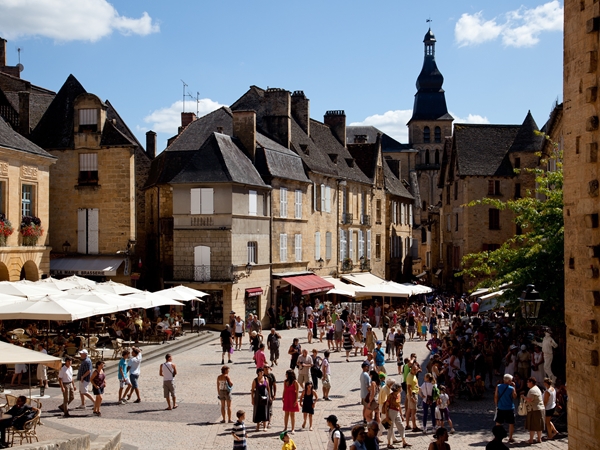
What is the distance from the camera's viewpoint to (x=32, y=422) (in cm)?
1225

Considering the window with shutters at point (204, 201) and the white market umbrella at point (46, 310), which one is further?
the window with shutters at point (204, 201)

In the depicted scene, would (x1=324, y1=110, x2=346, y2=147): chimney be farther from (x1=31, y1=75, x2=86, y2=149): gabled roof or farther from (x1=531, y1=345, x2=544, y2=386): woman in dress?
(x1=531, y1=345, x2=544, y2=386): woman in dress

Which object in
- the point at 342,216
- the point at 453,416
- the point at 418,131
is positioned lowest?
the point at 453,416

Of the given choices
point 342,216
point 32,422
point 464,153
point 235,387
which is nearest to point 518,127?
point 464,153

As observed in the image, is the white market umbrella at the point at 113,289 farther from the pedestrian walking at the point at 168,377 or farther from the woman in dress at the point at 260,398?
the woman in dress at the point at 260,398

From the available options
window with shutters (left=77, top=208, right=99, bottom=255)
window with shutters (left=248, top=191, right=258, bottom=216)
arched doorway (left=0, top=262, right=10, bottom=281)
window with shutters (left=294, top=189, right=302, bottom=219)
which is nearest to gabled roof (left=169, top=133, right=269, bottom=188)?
window with shutters (left=248, top=191, right=258, bottom=216)

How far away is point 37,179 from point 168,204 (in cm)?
761

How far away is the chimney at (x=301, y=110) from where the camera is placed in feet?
142

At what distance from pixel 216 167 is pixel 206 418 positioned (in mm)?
17184

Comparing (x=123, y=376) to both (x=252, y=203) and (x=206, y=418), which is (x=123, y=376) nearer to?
(x=206, y=418)

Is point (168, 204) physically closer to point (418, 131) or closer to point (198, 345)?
point (198, 345)

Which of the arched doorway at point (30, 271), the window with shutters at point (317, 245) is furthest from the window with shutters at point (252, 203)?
the arched doorway at point (30, 271)

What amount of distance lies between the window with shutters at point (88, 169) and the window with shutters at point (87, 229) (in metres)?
1.26

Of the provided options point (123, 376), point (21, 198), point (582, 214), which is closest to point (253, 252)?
point (21, 198)
